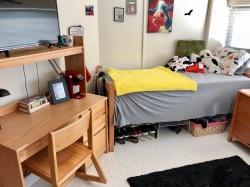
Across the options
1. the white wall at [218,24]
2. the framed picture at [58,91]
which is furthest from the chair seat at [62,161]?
the white wall at [218,24]

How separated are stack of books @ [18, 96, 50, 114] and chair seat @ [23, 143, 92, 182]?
0.37m

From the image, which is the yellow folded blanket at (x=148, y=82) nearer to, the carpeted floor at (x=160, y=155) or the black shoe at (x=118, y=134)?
the black shoe at (x=118, y=134)

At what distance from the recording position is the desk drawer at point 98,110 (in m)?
2.01

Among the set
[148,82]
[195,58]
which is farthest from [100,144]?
[195,58]

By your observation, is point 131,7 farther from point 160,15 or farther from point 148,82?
point 148,82

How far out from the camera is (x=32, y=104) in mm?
1796

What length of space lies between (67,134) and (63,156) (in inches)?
13.7

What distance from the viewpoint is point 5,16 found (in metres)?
1.44

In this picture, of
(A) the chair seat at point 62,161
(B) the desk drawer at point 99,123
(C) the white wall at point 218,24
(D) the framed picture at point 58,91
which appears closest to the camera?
(A) the chair seat at point 62,161

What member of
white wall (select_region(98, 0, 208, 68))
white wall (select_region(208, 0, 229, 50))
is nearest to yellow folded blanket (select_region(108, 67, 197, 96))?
white wall (select_region(98, 0, 208, 68))

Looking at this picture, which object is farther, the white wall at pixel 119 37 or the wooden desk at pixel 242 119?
the white wall at pixel 119 37

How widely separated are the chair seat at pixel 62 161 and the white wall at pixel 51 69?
546mm

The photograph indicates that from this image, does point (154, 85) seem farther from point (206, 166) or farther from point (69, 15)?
point (69, 15)

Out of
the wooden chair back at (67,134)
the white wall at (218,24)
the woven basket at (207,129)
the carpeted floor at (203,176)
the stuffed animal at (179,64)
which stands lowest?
the carpeted floor at (203,176)
